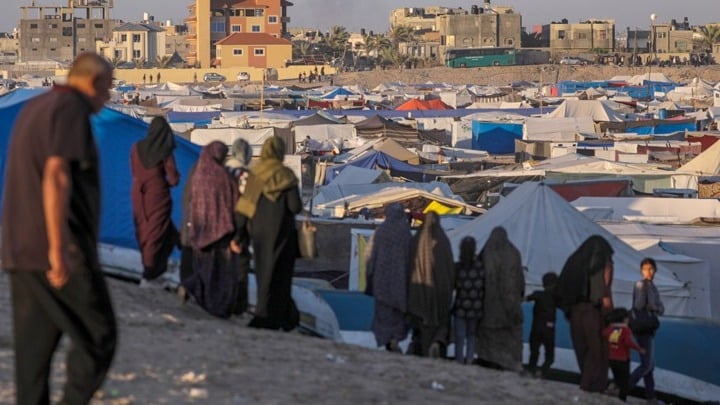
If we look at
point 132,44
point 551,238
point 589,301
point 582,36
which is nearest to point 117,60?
point 132,44

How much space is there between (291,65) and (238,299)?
267 feet

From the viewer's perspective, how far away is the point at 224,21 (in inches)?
3647

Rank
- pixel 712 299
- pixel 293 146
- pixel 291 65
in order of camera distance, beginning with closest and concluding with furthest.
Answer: pixel 712 299
pixel 293 146
pixel 291 65

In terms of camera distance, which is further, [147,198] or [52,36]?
[52,36]

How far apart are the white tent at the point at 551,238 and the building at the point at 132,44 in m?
97.5

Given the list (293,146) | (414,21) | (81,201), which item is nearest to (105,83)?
(81,201)

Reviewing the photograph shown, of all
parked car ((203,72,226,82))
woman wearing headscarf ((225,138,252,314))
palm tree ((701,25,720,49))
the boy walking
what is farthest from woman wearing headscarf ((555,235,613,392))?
palm tree ((701,25,720,49))

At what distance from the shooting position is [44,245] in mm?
4047

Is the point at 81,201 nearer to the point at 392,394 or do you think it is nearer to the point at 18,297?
the point at 18,297

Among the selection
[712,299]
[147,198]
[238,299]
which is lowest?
[712,299]

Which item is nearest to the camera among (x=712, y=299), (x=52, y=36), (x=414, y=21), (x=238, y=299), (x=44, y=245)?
(x=44, y=245)

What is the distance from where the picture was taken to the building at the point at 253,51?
87.0 m

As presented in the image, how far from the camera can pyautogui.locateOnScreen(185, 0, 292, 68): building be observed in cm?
9138

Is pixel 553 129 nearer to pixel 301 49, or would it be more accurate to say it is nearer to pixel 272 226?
pixel 272 226
